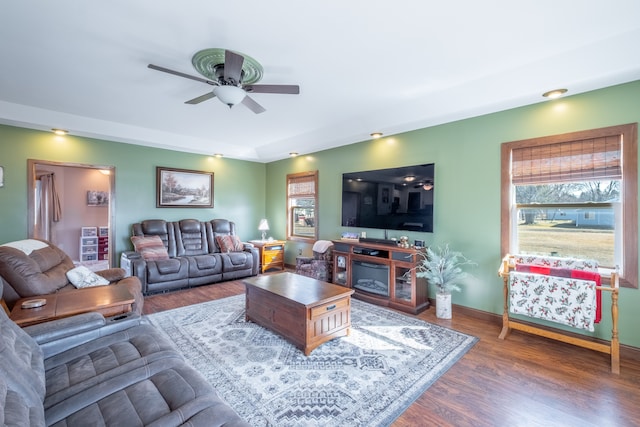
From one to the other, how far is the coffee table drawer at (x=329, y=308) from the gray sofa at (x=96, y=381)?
1.24 metres

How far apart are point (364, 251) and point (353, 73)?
2.42 meters

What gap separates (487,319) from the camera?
352cm

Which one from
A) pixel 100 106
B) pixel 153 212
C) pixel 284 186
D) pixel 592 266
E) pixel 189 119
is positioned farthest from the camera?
pixel 284 186

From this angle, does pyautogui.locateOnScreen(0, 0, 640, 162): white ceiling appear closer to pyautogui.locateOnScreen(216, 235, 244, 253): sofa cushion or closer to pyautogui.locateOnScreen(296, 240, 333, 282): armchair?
pyautogui.locateOnScreen(296, 240, 333, 282): armchair

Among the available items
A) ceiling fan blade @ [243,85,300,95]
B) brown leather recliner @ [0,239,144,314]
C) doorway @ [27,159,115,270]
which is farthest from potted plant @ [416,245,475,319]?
doorway @ [27,159,115,270]

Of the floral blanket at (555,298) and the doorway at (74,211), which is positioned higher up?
the doorway at (74,211)

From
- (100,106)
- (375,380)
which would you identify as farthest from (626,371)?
(100,106)

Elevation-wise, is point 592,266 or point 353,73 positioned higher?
point 353,73

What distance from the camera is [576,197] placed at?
119 inches

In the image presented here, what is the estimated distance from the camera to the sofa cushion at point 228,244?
563cm

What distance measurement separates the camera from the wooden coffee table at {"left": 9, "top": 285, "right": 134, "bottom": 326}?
2.10m

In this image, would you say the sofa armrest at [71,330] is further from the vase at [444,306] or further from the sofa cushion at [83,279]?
the vase at [444,306]

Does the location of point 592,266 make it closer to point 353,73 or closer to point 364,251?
point 364,251

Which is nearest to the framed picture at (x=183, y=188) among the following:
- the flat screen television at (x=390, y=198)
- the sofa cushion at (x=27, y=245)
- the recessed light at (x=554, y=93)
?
the sofa cushion at (x=27, y=245)
